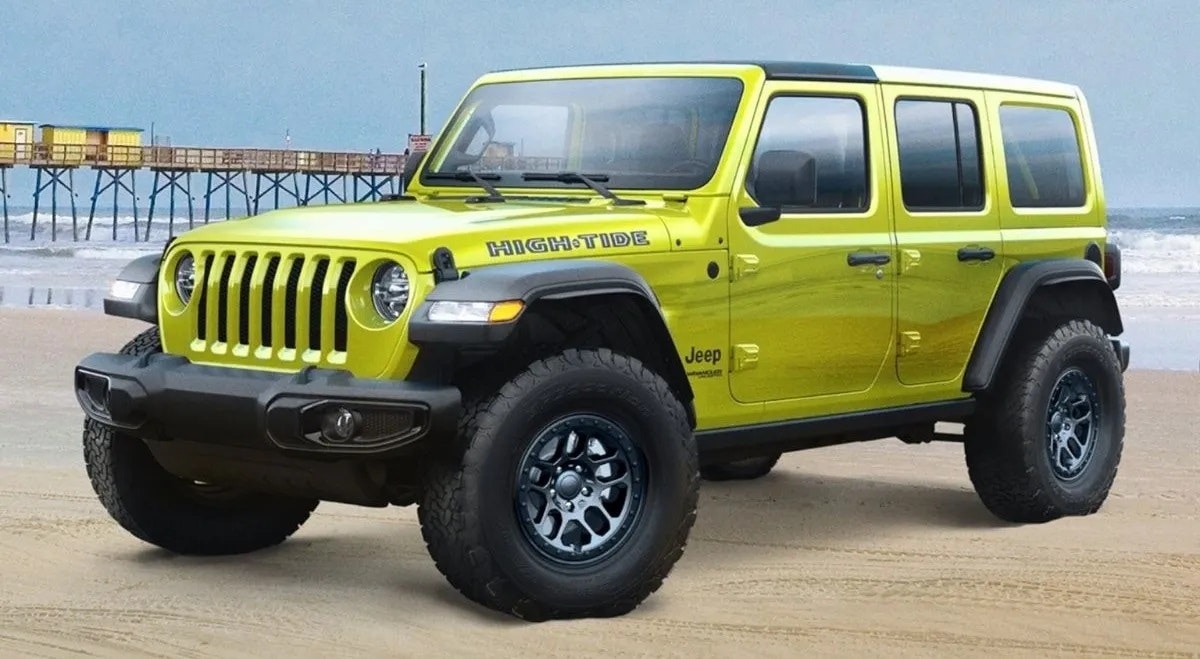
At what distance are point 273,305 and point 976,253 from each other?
3.28 meters

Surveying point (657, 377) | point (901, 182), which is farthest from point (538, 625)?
point (901, 182)

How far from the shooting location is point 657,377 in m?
6.49

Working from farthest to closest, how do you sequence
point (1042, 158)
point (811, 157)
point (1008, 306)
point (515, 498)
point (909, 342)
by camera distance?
point (1042, 158), point (1008, 306), point (909, 342), point (811, 157), point (515, 498)

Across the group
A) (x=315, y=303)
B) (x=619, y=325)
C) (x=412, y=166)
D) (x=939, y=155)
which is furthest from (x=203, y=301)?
(x=939, y=155)

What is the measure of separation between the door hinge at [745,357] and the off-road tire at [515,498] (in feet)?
1.63

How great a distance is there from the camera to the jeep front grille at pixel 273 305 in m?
6.22

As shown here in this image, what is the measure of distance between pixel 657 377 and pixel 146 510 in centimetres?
211

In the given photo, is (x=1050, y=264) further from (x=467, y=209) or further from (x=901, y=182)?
(x=467, y=209)

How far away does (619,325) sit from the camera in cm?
668

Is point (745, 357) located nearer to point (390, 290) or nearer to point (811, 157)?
point (811, 157)

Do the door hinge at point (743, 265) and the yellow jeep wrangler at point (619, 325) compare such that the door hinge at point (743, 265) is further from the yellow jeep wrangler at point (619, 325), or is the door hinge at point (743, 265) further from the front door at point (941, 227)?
the front door at point (941, 227)

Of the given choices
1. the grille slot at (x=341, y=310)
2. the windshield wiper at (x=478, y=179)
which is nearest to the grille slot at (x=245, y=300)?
the grille slot at (x=341, y=310)

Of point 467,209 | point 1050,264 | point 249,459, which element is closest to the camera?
point 249,459

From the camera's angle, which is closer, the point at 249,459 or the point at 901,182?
the point at 249,459
